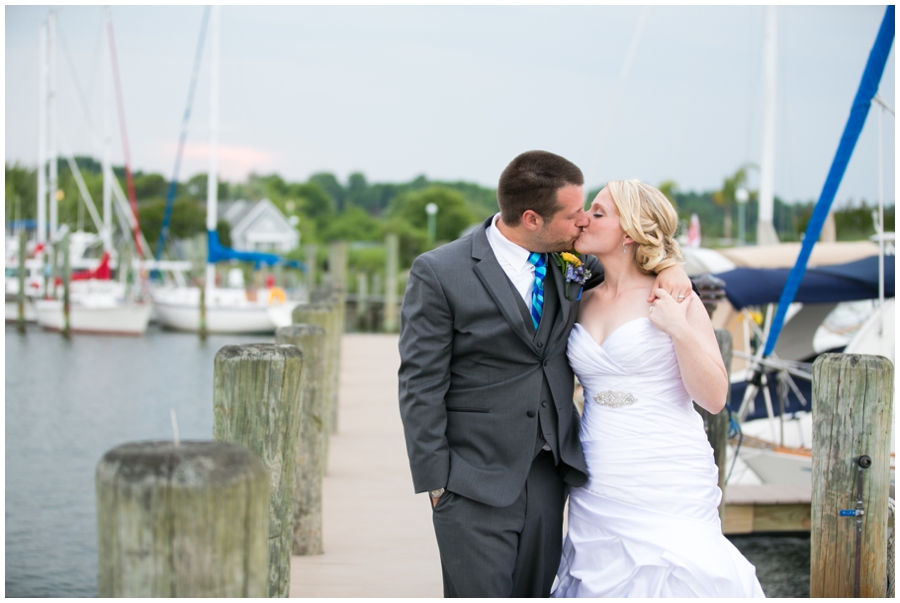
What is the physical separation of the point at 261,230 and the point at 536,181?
7338 cm

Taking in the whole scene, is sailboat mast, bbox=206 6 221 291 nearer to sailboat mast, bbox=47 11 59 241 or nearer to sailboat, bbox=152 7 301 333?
sailboat, bbox=152 7 301 333

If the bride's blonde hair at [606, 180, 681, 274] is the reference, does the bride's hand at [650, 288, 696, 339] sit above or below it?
below

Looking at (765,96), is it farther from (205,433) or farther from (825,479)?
(825,479)

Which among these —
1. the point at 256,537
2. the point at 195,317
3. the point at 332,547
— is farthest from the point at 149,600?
the point at 195,317

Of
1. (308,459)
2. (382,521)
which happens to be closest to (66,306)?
(382,521)

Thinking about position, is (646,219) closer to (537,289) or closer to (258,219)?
(537,289)

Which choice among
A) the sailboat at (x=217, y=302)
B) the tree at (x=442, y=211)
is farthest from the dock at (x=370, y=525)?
the tree at (x=442, y=211)

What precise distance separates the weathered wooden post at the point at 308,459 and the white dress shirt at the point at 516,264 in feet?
8.28

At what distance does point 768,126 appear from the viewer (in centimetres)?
1489

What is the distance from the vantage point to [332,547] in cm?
570

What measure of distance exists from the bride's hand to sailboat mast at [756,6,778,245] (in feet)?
38.7

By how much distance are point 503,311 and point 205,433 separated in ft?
47.6

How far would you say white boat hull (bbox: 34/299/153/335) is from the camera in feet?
112

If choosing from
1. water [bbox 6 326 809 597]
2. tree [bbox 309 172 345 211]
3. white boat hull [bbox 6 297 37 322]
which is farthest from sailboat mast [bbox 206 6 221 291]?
tree [bbox 309 172 345 211]
